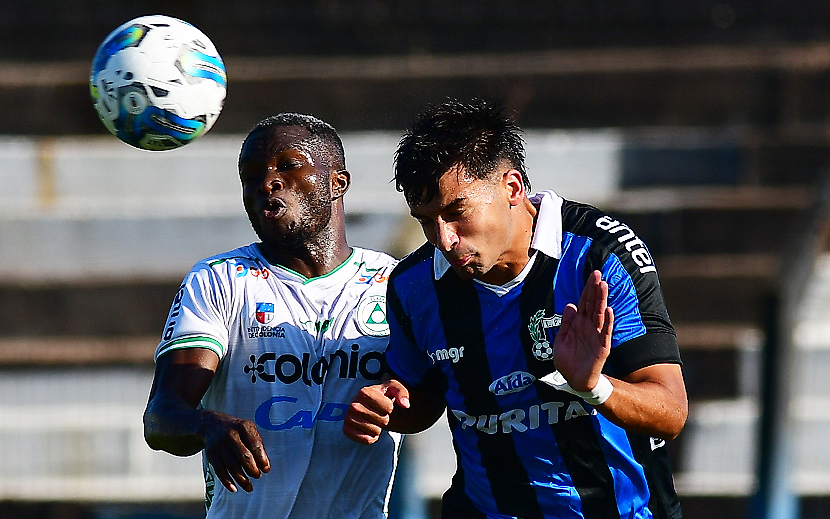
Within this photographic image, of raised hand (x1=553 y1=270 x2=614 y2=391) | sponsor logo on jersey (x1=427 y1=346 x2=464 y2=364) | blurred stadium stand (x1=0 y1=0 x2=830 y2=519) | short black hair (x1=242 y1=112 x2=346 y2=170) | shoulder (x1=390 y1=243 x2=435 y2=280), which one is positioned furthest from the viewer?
blurred stadium stand (x1=0 y1=0 x2=830 y2=519)

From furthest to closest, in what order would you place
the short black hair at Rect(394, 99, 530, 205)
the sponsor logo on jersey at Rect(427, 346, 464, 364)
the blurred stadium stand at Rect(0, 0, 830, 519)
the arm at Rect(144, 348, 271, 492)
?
the blurred stadium stand at Rect(0, 0, 830, 519) → the sponsor logo on jersey at Rect(427, 346, 464, 364) → the short black hair at Rect(394, 99, 530, 205) → the arm at Rect(144, 348, 271, 492)

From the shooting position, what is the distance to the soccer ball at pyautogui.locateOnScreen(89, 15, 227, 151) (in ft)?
11.9

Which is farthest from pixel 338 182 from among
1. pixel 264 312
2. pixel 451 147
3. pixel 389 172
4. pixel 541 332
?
pixel 389 172

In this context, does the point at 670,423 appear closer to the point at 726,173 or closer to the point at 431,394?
the point at 431,394

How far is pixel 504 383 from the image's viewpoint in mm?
3035

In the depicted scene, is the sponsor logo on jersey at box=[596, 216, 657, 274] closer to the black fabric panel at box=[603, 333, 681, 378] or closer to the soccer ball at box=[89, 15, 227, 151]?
the black fabric panel at box=[603, 333, 681, 378]

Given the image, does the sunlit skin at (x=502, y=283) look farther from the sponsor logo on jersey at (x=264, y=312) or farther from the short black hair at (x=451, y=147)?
the sponsor logo on jersey at (x=264, y=312)

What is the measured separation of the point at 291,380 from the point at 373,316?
36 cm

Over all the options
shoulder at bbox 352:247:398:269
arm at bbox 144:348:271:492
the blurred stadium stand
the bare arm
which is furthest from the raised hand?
the blurred stadium stand

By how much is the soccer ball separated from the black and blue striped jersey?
3.92 ft

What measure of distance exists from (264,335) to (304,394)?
0.78ft

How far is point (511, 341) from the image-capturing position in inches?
119

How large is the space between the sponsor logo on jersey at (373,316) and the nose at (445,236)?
662mm

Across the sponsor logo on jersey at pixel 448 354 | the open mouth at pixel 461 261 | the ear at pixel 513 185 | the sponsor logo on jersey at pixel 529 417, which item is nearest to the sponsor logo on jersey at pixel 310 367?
the sponsor logo on jersey at pixel 448 354
